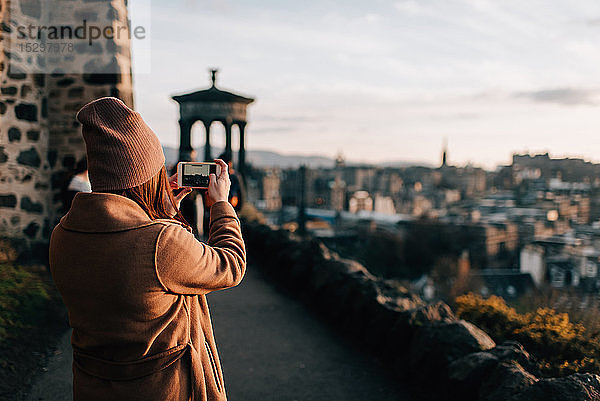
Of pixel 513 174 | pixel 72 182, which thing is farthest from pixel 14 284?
pixel 513 174

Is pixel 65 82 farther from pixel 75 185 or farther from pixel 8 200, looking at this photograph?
pixel 75 185

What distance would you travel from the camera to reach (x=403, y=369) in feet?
13.1

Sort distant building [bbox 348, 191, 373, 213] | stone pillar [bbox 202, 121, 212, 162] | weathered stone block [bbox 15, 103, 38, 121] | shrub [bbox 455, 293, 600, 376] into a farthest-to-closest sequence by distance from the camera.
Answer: distant building [bbox 348, 191, 373, 213] → stone pillar [bbox 202, 121, 212, 162] → weathered stone block [bbox 15, 103, 38, 121] → shrub [bbox 455, 293, 600, 376]

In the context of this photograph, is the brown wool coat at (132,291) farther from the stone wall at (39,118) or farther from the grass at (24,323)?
the stone wall at (39,118)

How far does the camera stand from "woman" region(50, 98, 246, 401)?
1580mm

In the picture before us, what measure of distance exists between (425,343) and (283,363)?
1.19 meters

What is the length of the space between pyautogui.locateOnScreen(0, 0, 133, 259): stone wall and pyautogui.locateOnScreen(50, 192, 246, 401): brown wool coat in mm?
4597

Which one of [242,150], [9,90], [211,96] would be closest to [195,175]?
[9,90]

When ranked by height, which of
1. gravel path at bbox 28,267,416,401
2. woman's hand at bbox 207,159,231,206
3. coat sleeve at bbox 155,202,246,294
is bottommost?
gravel path at bbox 28,267,416,401

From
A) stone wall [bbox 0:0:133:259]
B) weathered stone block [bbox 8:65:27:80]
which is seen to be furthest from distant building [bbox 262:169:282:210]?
weathered stone block [bbox 8:65:27:80]

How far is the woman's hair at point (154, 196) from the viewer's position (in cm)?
168

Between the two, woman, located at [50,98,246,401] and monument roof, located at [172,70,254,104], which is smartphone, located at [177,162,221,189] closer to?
woman, located at [50,98,246,401]

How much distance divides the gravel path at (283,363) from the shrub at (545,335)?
1.11 m

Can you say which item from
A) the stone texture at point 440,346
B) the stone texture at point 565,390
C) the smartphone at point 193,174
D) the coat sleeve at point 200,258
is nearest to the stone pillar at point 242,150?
the stone texture at point 440,346
